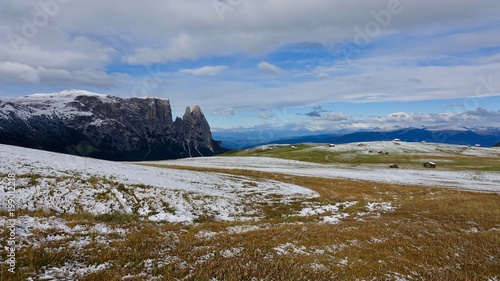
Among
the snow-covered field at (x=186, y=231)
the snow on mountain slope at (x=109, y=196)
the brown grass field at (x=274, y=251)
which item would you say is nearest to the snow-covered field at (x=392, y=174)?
the snow-covered field at (x=186, y=231)

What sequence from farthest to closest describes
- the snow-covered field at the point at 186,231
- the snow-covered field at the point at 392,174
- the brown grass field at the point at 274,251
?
the snow-covered field at the point at 392,174 < the snow-covered field at the point at 186,231 < the brown grass field at the point at 274,251

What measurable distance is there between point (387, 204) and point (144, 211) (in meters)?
30.4

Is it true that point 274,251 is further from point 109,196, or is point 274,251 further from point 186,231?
point 109,196

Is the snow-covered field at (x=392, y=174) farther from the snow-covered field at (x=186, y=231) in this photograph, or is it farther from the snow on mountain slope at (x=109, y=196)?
the snow on mountain slope at (x=109, y=196)

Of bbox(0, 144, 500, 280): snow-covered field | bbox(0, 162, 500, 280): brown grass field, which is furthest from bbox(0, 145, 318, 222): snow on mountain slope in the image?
bbox(0, 162, 500, 280): brown grass field

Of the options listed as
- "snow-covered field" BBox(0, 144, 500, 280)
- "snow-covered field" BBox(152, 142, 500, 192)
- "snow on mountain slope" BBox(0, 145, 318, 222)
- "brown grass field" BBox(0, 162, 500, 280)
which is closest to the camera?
"brown grass field" BBox(0, 162, 500, 280)

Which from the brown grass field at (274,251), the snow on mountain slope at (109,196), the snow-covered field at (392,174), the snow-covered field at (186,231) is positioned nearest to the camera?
the brown grass field at (274,251)

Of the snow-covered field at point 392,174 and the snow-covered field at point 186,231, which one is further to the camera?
the snow-covered field at point 392,174

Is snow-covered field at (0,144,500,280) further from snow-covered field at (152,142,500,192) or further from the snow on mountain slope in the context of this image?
snow-covered field at (152,142,500,192)

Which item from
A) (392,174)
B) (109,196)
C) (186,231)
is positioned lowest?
(392,174)

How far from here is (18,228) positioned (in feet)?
41.5

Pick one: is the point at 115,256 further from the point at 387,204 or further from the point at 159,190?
the point at 387,204

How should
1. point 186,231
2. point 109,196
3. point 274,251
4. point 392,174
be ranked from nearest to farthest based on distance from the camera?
point 274,251, point 186,231, point 109,196, point 392,174

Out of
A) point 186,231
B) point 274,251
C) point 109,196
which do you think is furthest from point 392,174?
point 109,196
